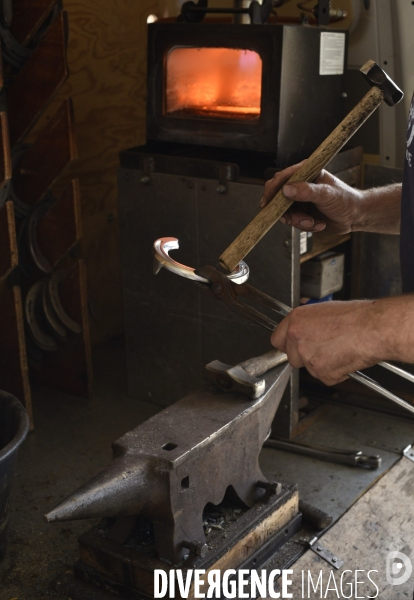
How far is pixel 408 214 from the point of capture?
1.49m

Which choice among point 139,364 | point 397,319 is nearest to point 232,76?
point 139,364

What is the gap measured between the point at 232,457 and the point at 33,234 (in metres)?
1.46

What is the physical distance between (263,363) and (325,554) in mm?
569

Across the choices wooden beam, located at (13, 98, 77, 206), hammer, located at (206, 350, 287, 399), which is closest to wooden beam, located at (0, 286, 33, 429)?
wooden beam, located at (13, 98, 77, 206)

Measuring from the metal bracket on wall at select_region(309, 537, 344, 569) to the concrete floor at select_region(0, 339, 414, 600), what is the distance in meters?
0.32

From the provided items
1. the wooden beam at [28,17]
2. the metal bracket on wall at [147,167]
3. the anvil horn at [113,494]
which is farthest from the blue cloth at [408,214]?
the wooden beam at [28,17]

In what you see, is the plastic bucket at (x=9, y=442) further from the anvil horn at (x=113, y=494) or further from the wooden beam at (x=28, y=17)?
the wooden beam at (x=28, y=17)

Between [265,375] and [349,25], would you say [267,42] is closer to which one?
[349,25]

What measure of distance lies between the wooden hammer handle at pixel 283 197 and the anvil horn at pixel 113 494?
544 mm

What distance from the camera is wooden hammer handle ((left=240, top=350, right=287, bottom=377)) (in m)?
2.20

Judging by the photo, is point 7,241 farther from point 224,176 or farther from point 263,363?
point 263,363

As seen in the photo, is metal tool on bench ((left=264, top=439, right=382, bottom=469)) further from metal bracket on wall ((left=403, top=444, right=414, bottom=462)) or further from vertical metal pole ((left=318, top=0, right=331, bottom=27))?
vertical metal pole ((left=318, top=0, right=331, bottom=27))

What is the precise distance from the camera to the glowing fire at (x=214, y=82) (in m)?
2.88

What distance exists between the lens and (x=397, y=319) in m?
1.42
